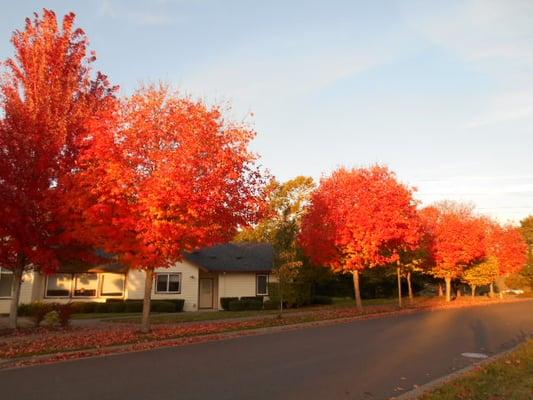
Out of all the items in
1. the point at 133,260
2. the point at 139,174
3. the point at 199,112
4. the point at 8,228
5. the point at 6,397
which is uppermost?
the point at 199,112

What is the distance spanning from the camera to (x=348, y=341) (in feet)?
49.8

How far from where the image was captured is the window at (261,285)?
119ft

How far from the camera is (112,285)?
32.4m

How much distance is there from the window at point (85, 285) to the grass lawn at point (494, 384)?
2738cm

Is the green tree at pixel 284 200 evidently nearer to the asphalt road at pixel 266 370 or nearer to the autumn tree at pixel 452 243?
the autumn tree at pixel 452 243

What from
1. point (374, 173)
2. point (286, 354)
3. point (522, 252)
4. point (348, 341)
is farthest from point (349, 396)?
point (522, 252)

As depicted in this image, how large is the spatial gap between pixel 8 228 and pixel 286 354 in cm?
1047

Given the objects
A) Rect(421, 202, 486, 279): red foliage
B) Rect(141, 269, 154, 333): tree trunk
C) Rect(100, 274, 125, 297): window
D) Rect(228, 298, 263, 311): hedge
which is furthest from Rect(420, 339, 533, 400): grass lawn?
Rect(421, 202, 486, 279): red foliage

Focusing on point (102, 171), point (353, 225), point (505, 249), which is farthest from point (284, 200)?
point (102, 171)

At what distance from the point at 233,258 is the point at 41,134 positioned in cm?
2194

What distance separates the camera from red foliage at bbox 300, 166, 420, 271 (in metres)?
26.2

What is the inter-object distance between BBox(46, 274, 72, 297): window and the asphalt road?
20228 mm

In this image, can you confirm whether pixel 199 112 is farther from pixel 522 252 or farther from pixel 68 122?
pixel 522 252

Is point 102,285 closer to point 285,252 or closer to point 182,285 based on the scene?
point 182,285
